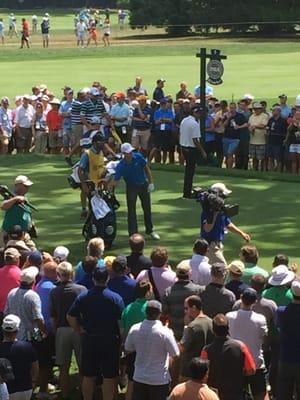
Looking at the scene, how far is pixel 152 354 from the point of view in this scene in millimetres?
9727

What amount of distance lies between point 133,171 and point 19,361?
6.89 metres

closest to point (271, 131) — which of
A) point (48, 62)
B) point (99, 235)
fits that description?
point (99, 235)

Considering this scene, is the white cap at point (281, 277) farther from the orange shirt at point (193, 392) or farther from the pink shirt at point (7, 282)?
the pink shirt at point (7, 282)

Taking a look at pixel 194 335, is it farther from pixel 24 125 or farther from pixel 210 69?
pixel 24 125

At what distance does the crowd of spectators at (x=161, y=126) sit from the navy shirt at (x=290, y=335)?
1231 cm

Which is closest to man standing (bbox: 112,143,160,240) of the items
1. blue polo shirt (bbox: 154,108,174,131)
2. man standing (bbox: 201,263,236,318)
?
man standing (bbox: 201,263,236,318)

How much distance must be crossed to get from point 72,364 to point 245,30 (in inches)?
2449

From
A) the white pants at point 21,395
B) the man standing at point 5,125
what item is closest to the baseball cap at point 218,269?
the white pants at point 21,395

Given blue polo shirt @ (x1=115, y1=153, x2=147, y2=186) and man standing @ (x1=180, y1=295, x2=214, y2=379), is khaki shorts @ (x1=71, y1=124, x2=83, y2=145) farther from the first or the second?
man standing @ (x1=180, y1=295, x2=214, y2=379)

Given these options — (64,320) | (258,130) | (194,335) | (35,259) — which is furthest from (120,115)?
(194,335)

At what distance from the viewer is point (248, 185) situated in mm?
21234

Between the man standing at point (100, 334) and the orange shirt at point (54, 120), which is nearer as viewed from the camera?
the man standing at point (100, 334)

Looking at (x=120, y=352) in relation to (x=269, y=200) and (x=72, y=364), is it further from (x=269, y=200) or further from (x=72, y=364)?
(x=269, y=200)

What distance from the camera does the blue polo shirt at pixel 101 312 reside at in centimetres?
1040
